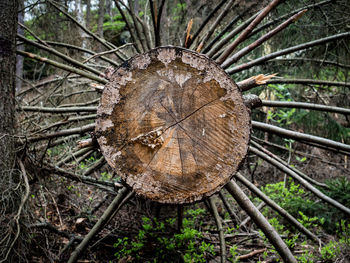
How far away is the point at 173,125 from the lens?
1558 mm

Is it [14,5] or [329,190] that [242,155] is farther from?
[329,190]

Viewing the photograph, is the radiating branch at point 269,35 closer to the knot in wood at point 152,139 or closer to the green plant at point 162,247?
the knot in wood at point 152,139

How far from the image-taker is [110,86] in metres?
1.62

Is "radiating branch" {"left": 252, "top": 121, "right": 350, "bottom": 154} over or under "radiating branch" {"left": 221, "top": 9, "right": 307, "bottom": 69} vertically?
under

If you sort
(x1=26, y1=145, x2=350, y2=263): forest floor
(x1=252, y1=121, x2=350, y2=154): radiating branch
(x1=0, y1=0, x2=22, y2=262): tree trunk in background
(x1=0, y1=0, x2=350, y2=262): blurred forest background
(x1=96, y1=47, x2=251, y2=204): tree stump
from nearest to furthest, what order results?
(x1=96, y1=47, x2=251, y2=204): tree stump, (x1=0, y1=0, x2=22, y2=262): tree trunk in background, (x1=252, y1=121, x2=350, y2=154): radiating branch, (x1=0, y1=0, x2=350, y2=262): blurred forest background, (x1=26, y1=145, x2=350, y2=263): forest floor

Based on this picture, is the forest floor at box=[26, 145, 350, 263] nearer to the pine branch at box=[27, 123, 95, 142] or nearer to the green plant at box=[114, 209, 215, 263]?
the green plant at box=[114, 209, 215, 263]

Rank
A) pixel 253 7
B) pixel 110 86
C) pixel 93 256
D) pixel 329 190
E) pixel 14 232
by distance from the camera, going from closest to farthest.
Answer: pixel 110 86 < pixel 14 232 < pixel 93 256 < pixel 253 7 < pixel 329 190

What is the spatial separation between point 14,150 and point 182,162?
1519 mm

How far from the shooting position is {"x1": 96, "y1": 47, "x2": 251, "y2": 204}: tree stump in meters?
1.48

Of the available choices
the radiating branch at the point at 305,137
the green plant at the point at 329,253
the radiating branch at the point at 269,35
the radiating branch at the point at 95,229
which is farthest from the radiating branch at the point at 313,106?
the radiating branch at the point at 95,229

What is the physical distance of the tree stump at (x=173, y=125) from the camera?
4.87ft

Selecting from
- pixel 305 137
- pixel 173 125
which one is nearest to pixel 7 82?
pixel 173 125

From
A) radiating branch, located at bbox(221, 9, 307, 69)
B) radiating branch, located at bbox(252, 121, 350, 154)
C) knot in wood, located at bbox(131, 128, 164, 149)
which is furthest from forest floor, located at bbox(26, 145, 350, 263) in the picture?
radiating branch, located at bbox(221, 9, 307, 69)

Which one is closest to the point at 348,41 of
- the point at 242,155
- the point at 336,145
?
the point at 336,145
